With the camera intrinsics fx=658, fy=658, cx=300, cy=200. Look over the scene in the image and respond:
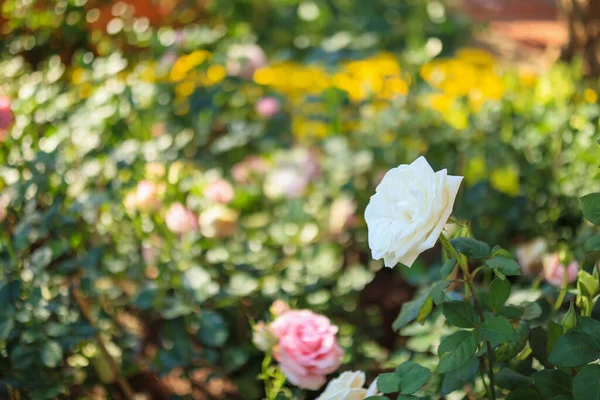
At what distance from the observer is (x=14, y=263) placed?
1261 millimetres

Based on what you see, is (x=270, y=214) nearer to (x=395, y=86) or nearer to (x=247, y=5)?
(x=395, y=86)

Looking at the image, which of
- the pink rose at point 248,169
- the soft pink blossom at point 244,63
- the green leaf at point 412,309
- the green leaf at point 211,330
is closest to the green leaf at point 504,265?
the green leaf at point 412,309

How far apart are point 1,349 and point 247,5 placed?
244cm

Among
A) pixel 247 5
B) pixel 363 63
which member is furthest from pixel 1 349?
pixel 247 5

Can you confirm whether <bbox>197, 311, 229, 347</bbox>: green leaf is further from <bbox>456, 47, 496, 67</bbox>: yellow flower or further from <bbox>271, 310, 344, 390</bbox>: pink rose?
<bbox>456, 47, 496, 67</bbox>: yellow flower

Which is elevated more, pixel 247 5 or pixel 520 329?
pixel 520 329

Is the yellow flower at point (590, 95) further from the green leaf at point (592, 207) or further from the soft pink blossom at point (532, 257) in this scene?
the green leaf at point (592, 207)

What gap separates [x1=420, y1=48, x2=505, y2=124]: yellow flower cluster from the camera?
6.64 feet

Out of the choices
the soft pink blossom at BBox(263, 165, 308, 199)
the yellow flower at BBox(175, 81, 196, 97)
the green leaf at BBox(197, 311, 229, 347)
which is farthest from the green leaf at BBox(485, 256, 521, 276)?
the yellow flower at BBox(175, 81, 196, 97)

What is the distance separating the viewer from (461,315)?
83cm

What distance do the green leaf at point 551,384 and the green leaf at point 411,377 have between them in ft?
0.51

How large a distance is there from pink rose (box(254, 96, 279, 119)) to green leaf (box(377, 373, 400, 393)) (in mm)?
1301

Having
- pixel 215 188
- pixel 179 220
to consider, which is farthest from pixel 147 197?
pixel 215 188

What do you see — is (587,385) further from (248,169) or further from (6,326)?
(248,169)
